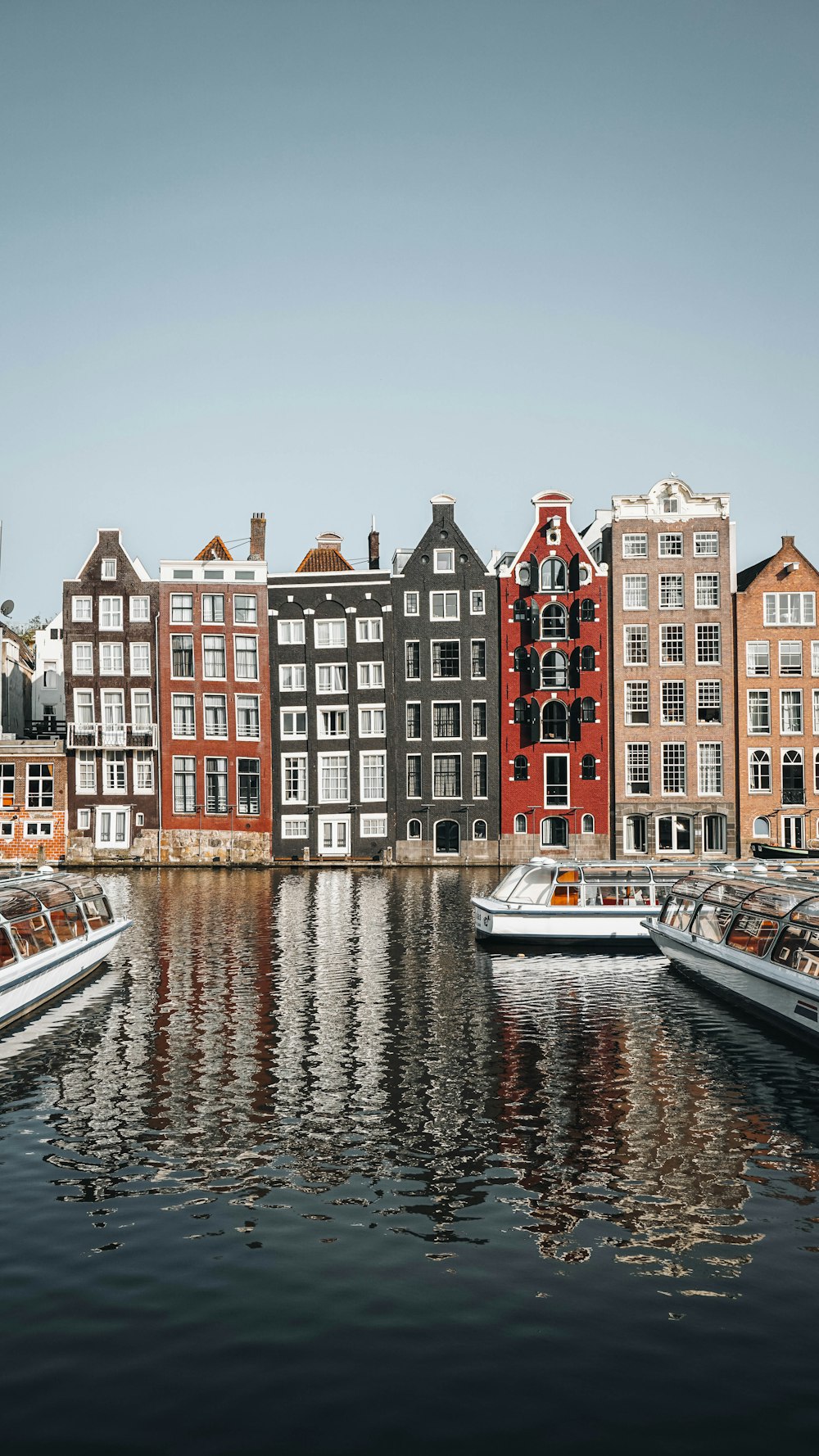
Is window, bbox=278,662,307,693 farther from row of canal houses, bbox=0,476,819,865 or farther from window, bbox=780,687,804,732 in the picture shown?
window, bbox=780,687,804,732

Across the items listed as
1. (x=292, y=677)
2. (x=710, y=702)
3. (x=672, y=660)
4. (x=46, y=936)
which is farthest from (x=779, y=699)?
(x=46, y=936)

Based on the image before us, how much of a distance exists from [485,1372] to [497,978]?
19.2 m

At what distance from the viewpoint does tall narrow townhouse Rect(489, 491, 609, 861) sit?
238 feet

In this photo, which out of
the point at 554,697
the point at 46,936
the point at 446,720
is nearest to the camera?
the point at 46,936

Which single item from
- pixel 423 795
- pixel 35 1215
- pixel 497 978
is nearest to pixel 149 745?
pixel 423 795

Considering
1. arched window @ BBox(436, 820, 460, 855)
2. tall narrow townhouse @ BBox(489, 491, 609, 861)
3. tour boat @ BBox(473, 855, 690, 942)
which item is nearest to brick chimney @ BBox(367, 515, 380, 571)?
tall narrow townhouse @ BBox(489, 491, 609, 861)

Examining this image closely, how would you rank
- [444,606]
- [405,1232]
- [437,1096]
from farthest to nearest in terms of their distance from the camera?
[444,606] → [437,1096] → [405,1232]

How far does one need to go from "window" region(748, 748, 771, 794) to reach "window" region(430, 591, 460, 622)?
71.7ft

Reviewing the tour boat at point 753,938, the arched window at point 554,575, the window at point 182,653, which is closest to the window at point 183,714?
the window at point 182,653

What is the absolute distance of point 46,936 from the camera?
83.7 feet

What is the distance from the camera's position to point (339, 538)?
79.9 m

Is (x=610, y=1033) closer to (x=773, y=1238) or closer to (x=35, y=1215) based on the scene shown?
(x=773, y=1238)

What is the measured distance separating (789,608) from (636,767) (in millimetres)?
14706

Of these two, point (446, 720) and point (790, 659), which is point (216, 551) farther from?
point (790, 659)
